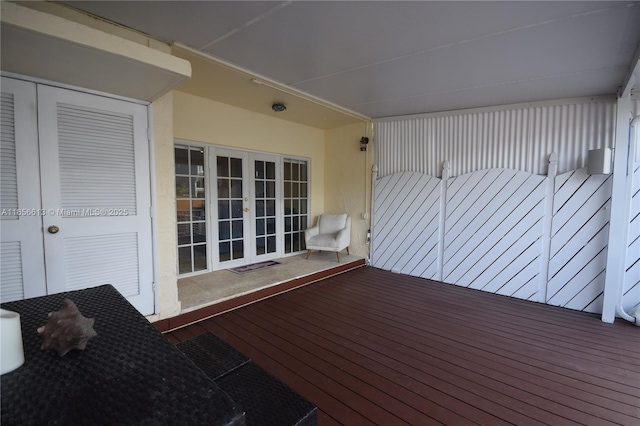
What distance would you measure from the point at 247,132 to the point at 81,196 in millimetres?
2647

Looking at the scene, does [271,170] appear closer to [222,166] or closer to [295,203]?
[295,203]

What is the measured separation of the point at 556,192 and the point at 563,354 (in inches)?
75.2

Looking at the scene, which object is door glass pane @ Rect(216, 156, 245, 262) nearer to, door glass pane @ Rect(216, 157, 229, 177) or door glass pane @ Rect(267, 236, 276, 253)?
door glass pane @ Rect(216, 157, 229, 177)

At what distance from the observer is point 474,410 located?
5.86 ft

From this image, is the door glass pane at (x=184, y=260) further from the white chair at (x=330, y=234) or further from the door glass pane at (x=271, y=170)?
the white chair at (x=330, y=234)

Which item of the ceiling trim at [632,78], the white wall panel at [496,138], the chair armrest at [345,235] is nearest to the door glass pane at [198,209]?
the chair armrest at [345,235]

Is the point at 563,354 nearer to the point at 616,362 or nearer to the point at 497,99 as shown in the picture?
the point at 616,362

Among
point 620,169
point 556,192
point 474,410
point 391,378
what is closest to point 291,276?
point 391,378

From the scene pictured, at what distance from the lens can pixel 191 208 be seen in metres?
3.96

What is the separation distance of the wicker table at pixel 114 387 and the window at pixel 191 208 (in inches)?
124

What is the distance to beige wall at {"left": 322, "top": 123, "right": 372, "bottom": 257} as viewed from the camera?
5.12 metres

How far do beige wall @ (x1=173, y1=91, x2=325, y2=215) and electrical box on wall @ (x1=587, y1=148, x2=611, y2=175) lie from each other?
3.95 metres

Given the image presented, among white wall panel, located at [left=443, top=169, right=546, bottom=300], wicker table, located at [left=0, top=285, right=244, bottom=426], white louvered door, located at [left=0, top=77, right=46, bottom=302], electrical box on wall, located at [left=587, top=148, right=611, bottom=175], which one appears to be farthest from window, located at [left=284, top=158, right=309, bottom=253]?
wicker table, located at [left=0, top=285, right=244, bottom=426]

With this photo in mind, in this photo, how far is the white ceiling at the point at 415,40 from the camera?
6.24ft
